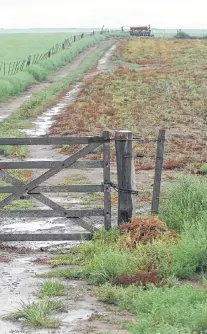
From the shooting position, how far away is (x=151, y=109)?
31844mm

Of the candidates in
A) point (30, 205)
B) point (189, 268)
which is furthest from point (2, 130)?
point (189, 268)

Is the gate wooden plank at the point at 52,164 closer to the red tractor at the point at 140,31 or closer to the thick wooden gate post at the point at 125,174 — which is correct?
the thick wooden gate post at the point at 125,174

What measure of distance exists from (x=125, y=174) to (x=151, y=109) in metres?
20.4

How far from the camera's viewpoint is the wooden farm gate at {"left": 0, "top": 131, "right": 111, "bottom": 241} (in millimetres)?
11328

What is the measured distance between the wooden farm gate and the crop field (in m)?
7.60

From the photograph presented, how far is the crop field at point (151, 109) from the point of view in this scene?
73.3 ft

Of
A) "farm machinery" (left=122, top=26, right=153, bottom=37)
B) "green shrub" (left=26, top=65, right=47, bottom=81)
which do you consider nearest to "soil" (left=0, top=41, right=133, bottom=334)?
"green shrub" (left=26, top=65, right=47, bottom=81)

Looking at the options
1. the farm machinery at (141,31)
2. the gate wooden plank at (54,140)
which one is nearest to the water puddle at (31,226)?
the gate wooden plank at (54,140)

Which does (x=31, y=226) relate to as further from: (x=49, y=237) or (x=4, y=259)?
(x=4, y=259)

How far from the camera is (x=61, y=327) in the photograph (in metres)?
8.04

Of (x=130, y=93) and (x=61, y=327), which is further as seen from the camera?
(x=130, y=93)

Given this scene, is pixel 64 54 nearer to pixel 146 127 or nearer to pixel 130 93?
pixel 130 93

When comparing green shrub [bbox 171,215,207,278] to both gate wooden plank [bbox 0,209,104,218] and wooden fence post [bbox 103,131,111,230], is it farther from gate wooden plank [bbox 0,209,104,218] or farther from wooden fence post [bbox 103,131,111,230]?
gate wooden plank [bbox 0,209,104,218]

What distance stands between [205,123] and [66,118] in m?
5.30
